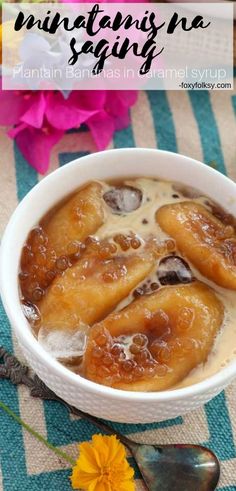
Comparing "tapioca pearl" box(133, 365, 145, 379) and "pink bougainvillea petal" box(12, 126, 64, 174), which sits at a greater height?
"pink bougainvillea petal" box(12, 126, 64, 174)

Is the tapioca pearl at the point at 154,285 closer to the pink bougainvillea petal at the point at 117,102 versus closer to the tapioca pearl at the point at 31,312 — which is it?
the tapioca pearl at the point at 31,312

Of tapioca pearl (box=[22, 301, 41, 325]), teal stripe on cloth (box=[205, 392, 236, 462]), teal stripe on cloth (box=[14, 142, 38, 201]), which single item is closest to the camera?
tapioca pearl (box=[22, 301, 41, 325])

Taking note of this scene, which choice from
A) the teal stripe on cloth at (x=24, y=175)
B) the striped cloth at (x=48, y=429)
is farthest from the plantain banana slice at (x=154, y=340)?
the teal stripe on cloth at (x=24, y=175)

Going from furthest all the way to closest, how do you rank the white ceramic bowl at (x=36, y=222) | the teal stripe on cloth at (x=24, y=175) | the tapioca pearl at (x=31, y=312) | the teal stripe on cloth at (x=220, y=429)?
the teal stripe on cloth at (x=24, y=175) → the teal stripe on cloth at (x=220, y=429) → the tapioca pearl at (x=31, y=312) → the white ceramic bowl at (x=36, y=222)

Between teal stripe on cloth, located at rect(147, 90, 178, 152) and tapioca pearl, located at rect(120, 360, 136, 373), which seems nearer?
tapioca pearl, located at rect(120, 360, 136, 373)

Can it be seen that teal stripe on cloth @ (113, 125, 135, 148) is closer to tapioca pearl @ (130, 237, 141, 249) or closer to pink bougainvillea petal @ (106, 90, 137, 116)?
pink bougainvillea petal @ (106, 90, 137, 116)

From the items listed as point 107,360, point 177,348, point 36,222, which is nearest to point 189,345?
point 177,348

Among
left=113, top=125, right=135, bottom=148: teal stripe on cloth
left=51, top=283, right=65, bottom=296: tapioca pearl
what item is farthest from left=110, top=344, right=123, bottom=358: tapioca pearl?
left=113, top=125, right=135, bottom=148: teal stripe on cloth
